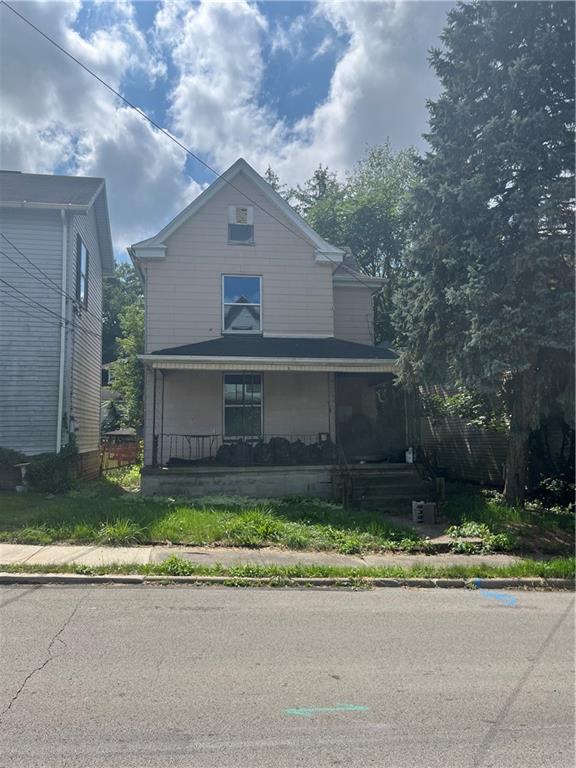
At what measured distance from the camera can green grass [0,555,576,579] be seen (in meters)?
7.21

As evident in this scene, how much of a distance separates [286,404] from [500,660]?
10907 mm

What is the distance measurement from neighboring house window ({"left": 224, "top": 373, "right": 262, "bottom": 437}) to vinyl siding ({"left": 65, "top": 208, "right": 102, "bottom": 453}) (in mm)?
4189

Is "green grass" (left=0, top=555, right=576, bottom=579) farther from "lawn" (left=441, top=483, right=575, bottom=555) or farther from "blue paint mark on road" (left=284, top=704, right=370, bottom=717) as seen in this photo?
"blue paint mark on road" (left=284, top=704, right=370, bottom=717)

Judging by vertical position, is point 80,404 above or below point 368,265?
below

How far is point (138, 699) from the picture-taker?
386cm

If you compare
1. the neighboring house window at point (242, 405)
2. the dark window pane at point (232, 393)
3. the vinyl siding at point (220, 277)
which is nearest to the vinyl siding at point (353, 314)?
the vinyl siding at point (220, 277)

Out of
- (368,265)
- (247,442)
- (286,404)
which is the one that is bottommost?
(247,442)

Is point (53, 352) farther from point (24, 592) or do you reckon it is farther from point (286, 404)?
point (24, 592)

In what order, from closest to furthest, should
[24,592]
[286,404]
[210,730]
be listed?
1. [210,730]
2. [24,592]
3. [286,404]

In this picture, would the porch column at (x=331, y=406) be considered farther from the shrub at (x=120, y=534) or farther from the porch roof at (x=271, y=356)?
the shrub at (x=120, y=534)

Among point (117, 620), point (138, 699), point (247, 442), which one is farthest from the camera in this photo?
point (247, 442)

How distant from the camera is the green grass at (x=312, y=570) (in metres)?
7.21

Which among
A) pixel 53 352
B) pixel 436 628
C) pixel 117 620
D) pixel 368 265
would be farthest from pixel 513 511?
pixel 368 265

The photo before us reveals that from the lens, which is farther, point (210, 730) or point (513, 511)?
point (513, 511)
